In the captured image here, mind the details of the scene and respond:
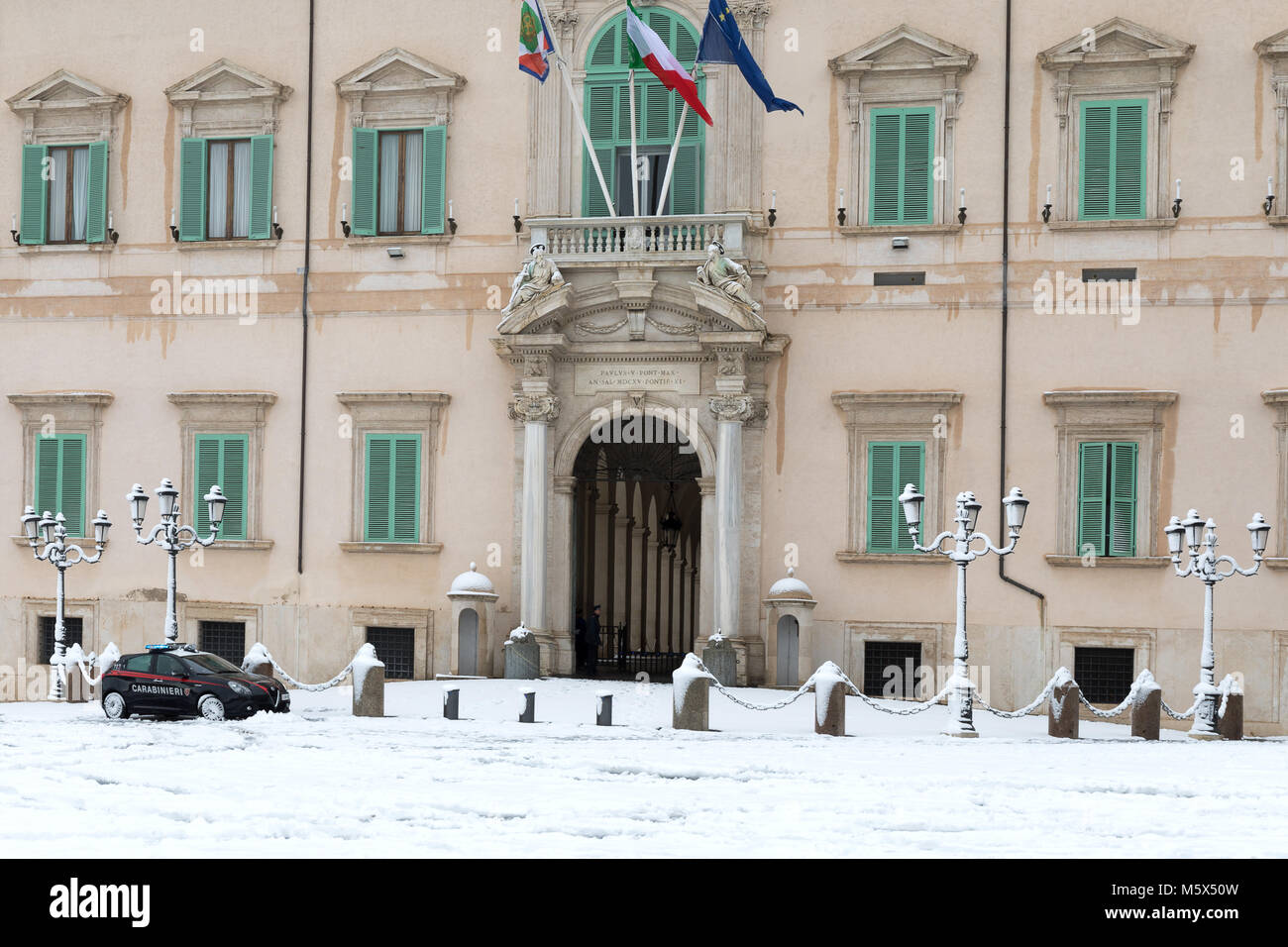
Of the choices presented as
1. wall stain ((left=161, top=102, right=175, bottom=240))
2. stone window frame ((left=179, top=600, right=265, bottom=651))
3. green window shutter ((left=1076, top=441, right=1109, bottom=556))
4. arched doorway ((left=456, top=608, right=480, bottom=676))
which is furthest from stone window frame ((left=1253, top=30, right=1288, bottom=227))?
wall stain ((left=161, top=102, right=175, bottom=240))

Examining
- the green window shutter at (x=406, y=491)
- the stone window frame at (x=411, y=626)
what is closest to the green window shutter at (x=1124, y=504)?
the stone window frame at (x=411, y=626)

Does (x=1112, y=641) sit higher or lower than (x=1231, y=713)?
higher

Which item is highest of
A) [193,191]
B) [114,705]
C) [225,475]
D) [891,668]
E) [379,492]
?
[193,191]

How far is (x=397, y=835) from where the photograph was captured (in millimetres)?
11695

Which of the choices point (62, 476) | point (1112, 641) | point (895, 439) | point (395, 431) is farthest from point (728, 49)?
point (62, 476)

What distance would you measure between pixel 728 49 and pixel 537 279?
479 centimetres

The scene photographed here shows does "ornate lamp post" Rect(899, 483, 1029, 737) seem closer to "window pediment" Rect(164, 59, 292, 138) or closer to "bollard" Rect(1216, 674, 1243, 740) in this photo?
"bollard" Rect(1216, 674, 1243, 740)

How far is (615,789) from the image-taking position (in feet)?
47.6

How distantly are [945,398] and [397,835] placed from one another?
15511mm

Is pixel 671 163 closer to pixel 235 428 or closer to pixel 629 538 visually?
pixel 235 428

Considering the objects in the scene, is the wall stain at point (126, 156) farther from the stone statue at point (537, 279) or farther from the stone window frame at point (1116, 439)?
the stone window frame at point (1116, 439)

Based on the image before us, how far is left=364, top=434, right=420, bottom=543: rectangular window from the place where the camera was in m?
26.7

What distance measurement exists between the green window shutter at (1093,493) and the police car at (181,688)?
1288 centimetres

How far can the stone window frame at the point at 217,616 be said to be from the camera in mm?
27047
